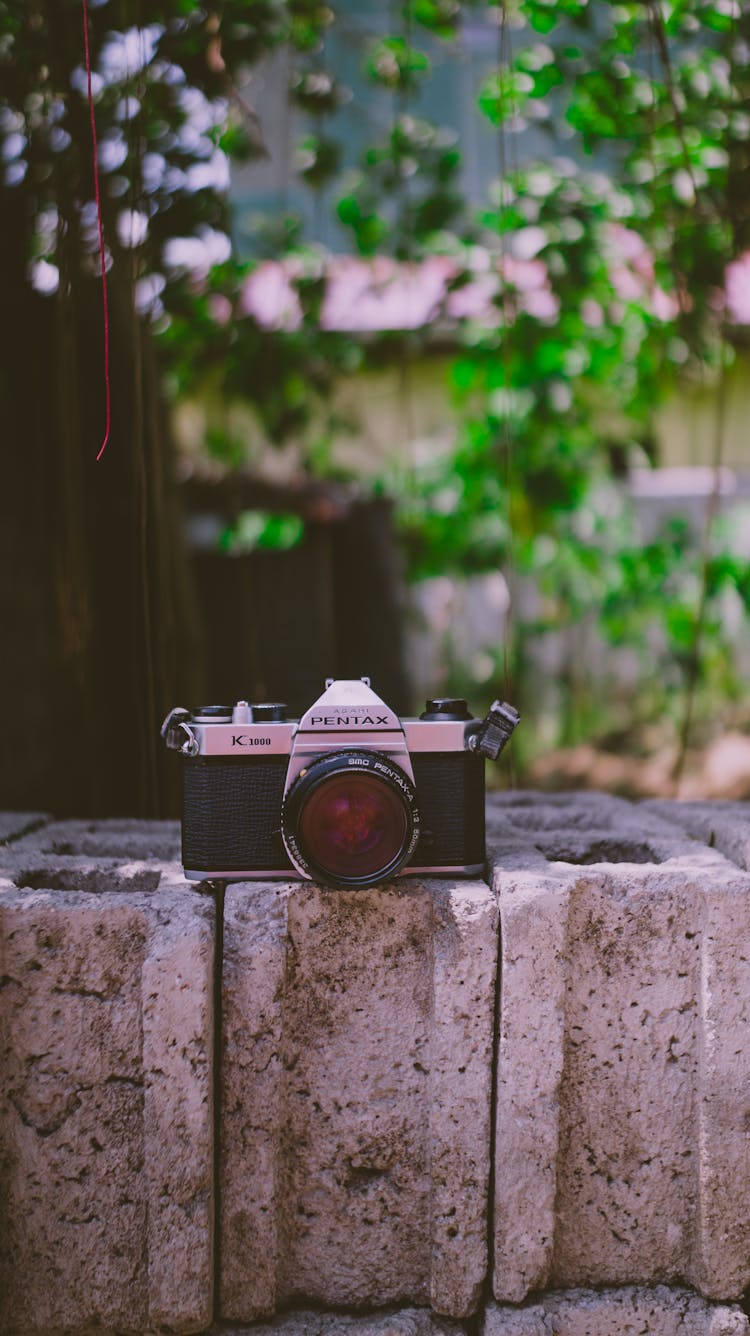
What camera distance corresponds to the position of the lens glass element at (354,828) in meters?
1.20

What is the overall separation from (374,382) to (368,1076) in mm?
4014

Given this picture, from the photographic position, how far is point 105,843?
5.24ft

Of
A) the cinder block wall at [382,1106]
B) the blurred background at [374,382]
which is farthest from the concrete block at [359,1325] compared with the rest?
the blurred background at [374,382]

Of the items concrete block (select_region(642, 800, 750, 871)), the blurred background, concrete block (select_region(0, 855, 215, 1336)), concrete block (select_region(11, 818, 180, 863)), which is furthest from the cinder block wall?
the blurred background

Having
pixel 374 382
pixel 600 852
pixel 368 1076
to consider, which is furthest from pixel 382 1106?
pixel 374 382

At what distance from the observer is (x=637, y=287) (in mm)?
3254

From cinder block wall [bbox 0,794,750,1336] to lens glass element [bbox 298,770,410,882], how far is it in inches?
3.2

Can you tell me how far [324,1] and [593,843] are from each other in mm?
2357

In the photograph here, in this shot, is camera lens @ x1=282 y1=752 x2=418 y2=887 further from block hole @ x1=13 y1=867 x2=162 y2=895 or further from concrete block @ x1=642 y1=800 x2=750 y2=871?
concrete block @ x1=642 y1=800 x2=750 y2=871

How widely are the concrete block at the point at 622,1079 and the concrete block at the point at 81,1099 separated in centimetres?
39

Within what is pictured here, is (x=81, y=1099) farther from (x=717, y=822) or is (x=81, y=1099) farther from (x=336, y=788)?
(x=717, y=822)

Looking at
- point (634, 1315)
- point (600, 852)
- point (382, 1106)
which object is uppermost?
point (600, 852)

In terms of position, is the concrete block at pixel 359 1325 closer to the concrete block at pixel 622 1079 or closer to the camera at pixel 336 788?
the concrete block at pixel 622 1079

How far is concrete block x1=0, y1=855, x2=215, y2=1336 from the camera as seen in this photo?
4.07ft
